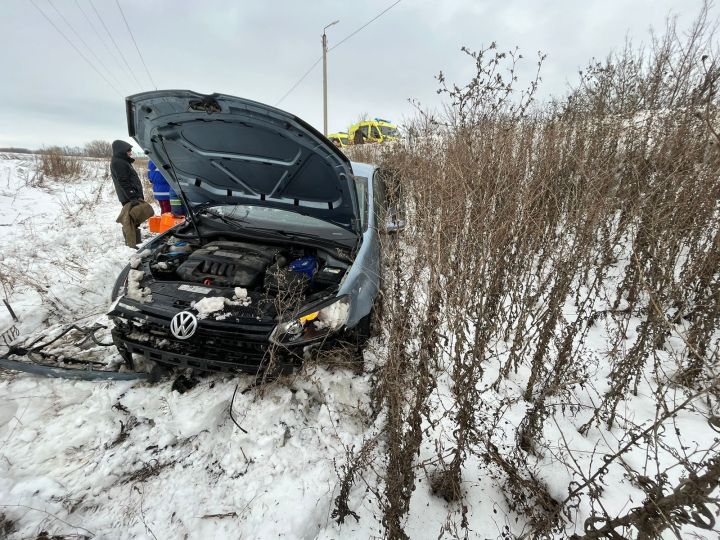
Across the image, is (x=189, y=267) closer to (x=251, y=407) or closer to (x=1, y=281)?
(x=251, y=407)

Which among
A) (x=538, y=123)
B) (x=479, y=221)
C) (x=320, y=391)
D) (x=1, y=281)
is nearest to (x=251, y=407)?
(x=320, y=391)

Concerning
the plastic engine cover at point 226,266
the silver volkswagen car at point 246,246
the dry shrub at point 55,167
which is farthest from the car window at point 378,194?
the dry shrub at point 55,167

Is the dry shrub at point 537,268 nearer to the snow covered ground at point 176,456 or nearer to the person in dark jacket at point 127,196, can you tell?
the snow covered ground at point 176,456

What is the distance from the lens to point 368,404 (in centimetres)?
219

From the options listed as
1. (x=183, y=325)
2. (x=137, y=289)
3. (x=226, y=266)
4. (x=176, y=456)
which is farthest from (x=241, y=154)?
(x=176, y=456)

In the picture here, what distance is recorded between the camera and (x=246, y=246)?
2.87 m

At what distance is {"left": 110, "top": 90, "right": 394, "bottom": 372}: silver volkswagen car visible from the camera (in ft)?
6.56

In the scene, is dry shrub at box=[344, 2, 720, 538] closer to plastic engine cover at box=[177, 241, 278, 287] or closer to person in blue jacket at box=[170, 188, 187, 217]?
plastic engine cover at box=[177, 241, 278, 287]

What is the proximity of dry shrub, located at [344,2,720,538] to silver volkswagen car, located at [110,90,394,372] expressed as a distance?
45cm

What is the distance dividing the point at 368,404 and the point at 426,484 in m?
0.62

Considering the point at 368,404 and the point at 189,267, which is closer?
the point at 368,404

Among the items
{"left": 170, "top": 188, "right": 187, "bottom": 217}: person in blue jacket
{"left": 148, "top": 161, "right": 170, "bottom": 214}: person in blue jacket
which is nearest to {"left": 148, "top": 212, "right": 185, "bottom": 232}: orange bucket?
{"left": 170, "top": 188, "right": 187, "bottom": 217}: person in blue jacket

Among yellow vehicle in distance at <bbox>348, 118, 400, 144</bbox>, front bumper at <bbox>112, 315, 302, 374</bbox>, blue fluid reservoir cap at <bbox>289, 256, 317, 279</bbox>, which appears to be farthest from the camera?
yellow vehicle in distance at <bbox>348, 118, 400, 144</bbox>

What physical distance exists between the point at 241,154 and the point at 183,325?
1463mm
